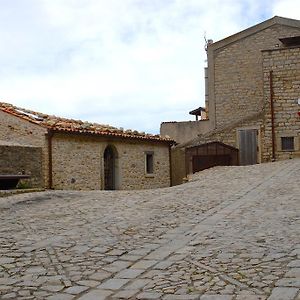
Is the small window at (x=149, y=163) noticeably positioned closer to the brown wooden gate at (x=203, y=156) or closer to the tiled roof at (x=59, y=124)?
the tiled roof at (x=59, y=124)

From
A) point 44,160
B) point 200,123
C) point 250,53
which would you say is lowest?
point 44,160

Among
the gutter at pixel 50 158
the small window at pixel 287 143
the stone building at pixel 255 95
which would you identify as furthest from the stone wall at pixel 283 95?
the gutter at pixel 50 158

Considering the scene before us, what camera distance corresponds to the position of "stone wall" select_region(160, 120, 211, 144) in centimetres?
2745

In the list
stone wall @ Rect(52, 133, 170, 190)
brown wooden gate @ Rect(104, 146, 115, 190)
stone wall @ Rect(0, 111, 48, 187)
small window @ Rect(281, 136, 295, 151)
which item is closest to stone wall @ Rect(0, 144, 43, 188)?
stone wall @ Rect(0, 111, 48, 187)

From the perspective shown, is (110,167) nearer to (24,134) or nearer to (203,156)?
→ (203,156)

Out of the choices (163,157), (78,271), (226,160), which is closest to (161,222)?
(78,271)

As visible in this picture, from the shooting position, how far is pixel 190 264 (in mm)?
5664

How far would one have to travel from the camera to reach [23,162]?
16625 millimetres

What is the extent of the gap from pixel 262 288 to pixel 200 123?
909 inches

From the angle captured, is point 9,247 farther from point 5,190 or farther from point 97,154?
point 97,154

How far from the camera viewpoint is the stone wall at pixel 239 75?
24906 millimetres

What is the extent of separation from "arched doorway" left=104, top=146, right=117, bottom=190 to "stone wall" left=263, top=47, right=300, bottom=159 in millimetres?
6967

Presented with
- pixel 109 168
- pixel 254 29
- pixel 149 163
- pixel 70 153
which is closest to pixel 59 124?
pixel 70 153

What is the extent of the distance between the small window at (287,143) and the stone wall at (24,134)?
425 inches
